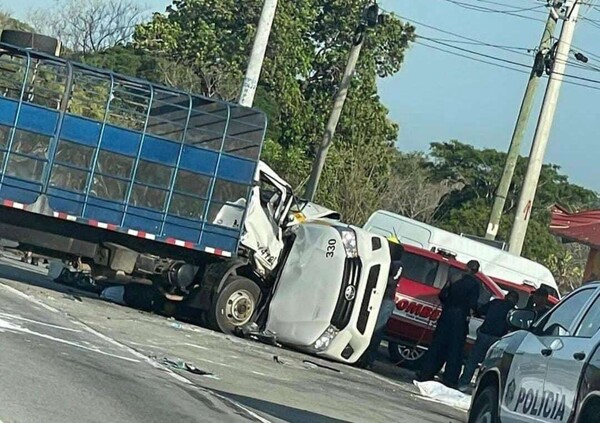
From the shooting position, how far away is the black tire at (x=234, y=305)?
19719 millimetres

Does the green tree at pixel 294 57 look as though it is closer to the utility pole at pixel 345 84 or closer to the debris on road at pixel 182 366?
the utility pole at pixel 345 84

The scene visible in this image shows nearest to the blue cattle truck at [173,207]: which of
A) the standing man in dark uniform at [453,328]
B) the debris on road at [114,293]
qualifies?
the standing man in dark uniform at [453,328]

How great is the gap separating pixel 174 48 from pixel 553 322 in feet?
160

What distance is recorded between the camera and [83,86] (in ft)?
62.7

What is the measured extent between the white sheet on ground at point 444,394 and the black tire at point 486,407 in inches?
235

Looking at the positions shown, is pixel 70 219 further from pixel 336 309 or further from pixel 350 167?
pixel 350 167

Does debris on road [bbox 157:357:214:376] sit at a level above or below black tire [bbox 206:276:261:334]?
below

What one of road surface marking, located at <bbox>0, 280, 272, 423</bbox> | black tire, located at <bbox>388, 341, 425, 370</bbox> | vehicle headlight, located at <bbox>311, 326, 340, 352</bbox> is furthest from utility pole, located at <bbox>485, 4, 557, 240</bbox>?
road surface marking, located at <bbox>0, 280, 272, 423</bbox>

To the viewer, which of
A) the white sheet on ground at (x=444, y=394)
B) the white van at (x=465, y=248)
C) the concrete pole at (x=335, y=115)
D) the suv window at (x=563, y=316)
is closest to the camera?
the suv window at (x=563, y=316)

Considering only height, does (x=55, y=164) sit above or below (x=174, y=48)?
below

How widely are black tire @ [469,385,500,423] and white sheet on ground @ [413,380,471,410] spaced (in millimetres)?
5981

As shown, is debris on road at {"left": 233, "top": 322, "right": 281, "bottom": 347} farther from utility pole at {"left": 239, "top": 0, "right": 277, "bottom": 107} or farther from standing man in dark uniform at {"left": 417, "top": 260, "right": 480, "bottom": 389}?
utility pole at {"left": 239, "top": 0, "right": 277, "bottom": 107}

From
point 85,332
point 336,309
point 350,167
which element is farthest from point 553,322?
point 350,167

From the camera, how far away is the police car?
8.59 meters
